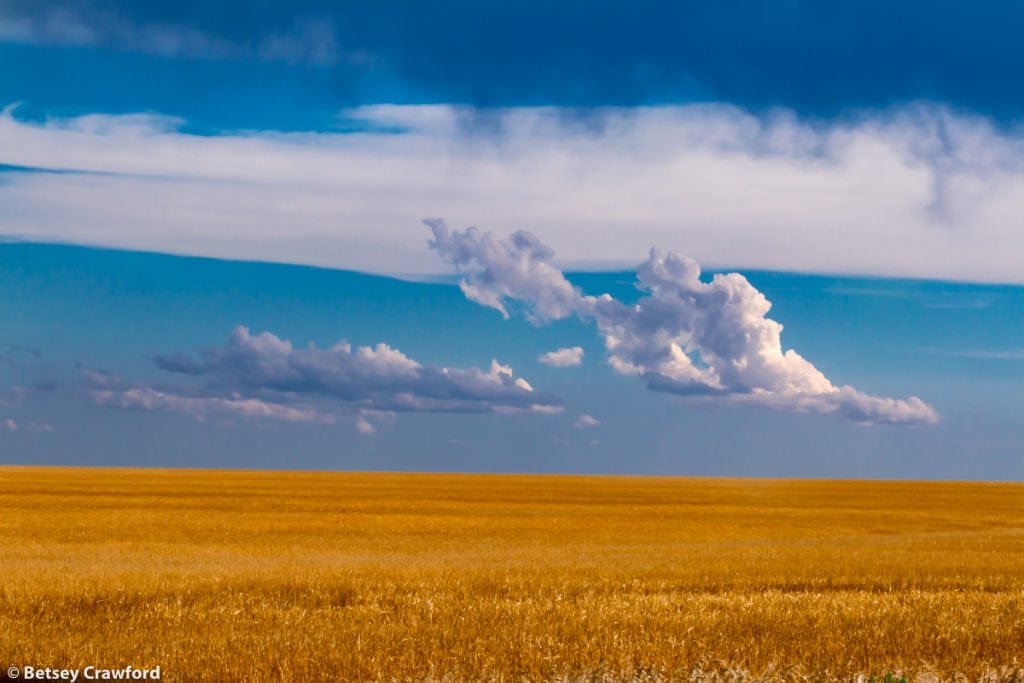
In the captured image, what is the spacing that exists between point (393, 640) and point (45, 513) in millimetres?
45912

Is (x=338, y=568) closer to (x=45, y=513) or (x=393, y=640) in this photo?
(x=393, y=640)

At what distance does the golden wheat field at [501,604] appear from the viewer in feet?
51.7

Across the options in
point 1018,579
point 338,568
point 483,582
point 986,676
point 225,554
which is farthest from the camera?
point 225,554

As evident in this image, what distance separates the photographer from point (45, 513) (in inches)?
2251

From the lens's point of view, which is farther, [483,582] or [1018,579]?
[1018,579]

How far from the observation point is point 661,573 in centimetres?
2952

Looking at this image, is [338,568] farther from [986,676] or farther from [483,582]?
[986,676]

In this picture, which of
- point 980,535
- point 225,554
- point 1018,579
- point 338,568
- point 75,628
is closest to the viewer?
point 75,628

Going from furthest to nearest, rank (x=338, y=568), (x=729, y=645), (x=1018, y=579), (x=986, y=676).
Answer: (x=1018, y=579), (x=338, y=568), (x=729, y=645), (x=986, y=676)

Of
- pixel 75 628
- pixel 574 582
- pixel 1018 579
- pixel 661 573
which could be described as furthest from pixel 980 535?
pixel 75 628

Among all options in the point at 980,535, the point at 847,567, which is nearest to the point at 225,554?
the point at 847,567

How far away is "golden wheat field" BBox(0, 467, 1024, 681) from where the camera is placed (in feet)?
51.7

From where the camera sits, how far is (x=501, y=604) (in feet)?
69.6

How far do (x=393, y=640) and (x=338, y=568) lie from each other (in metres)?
11.8
